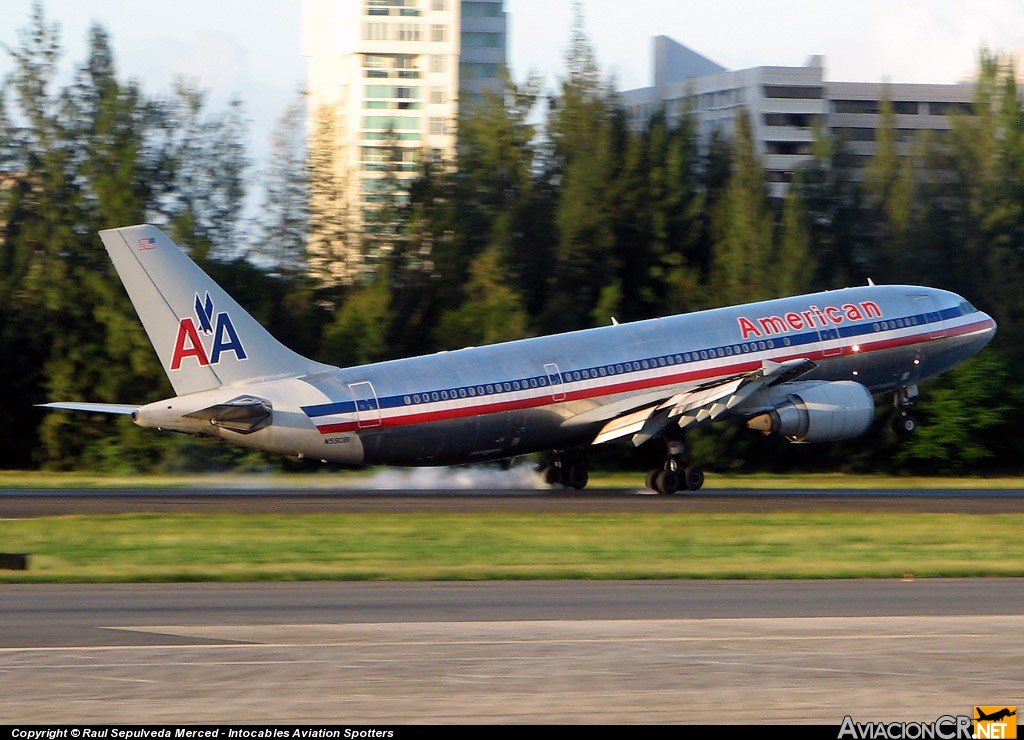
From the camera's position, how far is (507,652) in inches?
622

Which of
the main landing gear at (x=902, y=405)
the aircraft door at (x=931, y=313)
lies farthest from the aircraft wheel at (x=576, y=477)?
the aircraft door at (x=931, y=313)

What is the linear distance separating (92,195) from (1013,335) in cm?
4247

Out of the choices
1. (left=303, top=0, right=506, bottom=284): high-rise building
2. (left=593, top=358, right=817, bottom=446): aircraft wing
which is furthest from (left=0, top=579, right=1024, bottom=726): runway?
(left=303, top=0, right=506, bottom=284): high-rise building

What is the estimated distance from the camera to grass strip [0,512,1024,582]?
24.2 m

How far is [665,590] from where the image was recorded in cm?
2200

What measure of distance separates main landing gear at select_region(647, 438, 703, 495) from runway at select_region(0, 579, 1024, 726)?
722 inches

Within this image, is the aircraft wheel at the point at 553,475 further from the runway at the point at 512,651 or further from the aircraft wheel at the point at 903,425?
the runway at the point at 512,651

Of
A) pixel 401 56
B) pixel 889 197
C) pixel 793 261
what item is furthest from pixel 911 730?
pixel 401 56

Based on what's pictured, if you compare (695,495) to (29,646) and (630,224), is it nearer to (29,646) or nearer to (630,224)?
(29,646)

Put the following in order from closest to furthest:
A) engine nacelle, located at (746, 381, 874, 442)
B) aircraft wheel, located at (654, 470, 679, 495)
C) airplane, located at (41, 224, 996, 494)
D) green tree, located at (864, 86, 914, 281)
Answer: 1. airplane, located at (41, 224, 996, 494)
2. engine nacelle, located at (746, 381, 874, 442)
3. aircraft wheel, located at (654, 470, 679, 495)
4. green tree, located at (864, 86, 914, 281)

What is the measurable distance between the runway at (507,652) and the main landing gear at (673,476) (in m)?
18.3

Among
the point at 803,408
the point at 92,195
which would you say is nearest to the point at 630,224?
the point at 92,195

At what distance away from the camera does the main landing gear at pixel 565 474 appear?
4294 centimetres

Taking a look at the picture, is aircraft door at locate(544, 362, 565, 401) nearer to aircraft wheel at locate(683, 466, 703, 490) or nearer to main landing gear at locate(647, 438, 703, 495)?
main landing gear at locate(647, 438, 703, 495)
